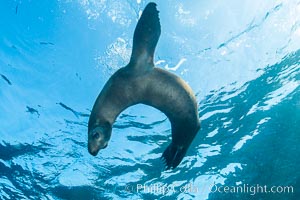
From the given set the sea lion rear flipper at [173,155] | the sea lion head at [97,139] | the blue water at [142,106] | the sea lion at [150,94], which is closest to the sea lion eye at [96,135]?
the sea lion head at [97,139]

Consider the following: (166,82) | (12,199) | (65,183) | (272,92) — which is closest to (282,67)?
(272,92)

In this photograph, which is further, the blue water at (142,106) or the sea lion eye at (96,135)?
the blue water at (142,106)

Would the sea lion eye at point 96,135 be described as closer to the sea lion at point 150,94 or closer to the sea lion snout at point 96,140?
the sea lion snout at point 96,140

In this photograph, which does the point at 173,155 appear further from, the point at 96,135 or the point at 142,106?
the point at 142,106

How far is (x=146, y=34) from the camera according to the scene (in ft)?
10.5

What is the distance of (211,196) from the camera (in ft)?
74.2

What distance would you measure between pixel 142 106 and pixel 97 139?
32.4ft

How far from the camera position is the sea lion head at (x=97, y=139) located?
2896 millimetres

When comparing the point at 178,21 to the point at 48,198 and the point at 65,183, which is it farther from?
the point at 48,198

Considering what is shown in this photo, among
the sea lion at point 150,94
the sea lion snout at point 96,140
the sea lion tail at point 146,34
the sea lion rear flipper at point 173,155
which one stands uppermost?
the sea lion tail at point 146,34

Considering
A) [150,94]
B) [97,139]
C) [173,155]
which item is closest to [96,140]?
[97,139]

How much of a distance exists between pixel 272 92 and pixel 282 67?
1640 millimetres

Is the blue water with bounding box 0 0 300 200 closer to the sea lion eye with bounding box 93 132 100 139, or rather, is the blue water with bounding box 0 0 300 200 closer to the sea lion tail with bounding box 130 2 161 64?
the sea lion tail with bounding box 130 2 161 64

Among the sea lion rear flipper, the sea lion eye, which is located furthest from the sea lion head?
the sea lion rear flipper
